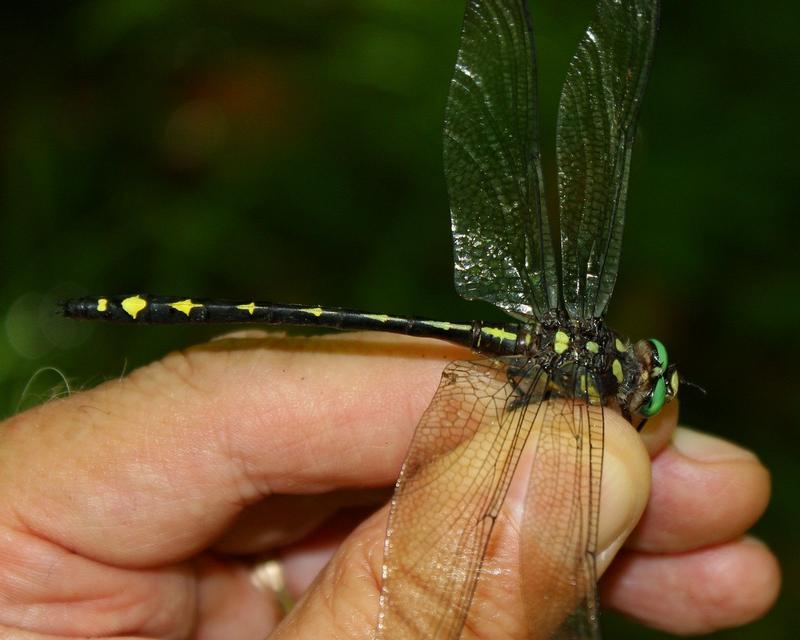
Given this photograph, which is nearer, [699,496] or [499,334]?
[499,334]

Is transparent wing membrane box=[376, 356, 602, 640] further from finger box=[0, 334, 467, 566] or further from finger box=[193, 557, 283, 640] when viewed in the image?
finger box=[193, 557, 283, 640]

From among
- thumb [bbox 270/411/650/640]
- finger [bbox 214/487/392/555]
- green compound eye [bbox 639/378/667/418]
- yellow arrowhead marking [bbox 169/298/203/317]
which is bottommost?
finger [bbox 214/487/392/555]

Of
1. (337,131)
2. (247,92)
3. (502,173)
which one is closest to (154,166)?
(247,92)

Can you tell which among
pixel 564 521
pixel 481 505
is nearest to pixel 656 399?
pixel 564 521

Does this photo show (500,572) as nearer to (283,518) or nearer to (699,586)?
(283,518)

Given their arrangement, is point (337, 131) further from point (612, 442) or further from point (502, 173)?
point (612, 442)

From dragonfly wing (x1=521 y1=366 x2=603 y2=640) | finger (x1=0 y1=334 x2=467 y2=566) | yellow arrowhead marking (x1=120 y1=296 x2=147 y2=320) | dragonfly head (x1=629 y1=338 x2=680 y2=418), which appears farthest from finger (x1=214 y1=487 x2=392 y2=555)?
dragonfly head (x1=629 y1=338 x2=680 y2=418)

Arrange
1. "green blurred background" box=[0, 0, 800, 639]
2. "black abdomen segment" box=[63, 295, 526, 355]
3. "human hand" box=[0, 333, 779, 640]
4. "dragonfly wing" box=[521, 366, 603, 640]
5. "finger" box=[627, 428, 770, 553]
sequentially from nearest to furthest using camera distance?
"dragonfly wing" box=[521, 366, 603, 640]
"human hand" box=[0, 333, 779, 640]
"black abdomen segment" box=[63, 295, 526, 355]
"finger" box=[627, 428, 770, 553]
"green blurred background" box=[0, 0, 800, 639]
